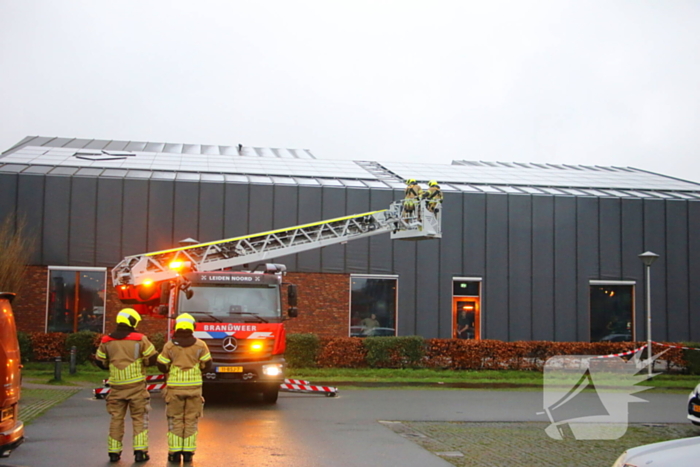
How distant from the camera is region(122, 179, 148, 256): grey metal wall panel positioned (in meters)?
23.3

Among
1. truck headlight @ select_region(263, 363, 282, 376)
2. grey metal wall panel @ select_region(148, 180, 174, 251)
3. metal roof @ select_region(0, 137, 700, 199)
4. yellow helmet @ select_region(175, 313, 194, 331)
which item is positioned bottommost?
truck headlight @ select_region(263, 363, 282, 376)

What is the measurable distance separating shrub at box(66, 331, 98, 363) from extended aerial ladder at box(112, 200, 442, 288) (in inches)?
155

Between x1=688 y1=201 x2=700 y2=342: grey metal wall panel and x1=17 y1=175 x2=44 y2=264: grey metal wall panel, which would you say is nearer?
x1=17 y1=175 x2=44 y2=264: grey metal wall panel

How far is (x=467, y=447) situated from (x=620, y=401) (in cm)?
870

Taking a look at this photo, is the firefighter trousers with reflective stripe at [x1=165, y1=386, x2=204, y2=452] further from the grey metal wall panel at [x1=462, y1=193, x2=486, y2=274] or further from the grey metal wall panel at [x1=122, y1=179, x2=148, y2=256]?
the grey metal wall panel at [x1=462, y1=193, x2=486, y2=274]

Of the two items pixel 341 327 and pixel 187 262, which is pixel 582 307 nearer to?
pixel 341 327

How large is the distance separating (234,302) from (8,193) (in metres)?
12.2

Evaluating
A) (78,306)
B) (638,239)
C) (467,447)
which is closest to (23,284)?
(78,306)

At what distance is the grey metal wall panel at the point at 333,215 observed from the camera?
24.4 meters

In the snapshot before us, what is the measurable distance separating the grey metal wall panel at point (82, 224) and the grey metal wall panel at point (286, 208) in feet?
19.0

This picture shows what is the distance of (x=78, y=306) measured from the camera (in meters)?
23.1

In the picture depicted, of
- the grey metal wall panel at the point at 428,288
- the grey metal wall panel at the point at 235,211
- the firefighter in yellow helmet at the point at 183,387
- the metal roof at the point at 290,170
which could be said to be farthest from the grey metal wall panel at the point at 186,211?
the firefighter in yellow helmet at the point at 183,387

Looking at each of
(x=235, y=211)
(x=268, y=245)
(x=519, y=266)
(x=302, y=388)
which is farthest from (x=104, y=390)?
(x=519, y=266)

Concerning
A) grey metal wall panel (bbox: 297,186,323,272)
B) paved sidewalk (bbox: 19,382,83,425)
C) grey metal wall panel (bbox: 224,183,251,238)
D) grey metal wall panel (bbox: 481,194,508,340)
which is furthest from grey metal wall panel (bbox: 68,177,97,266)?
grey metal wall panel (bbox: 481,194,508,340)
